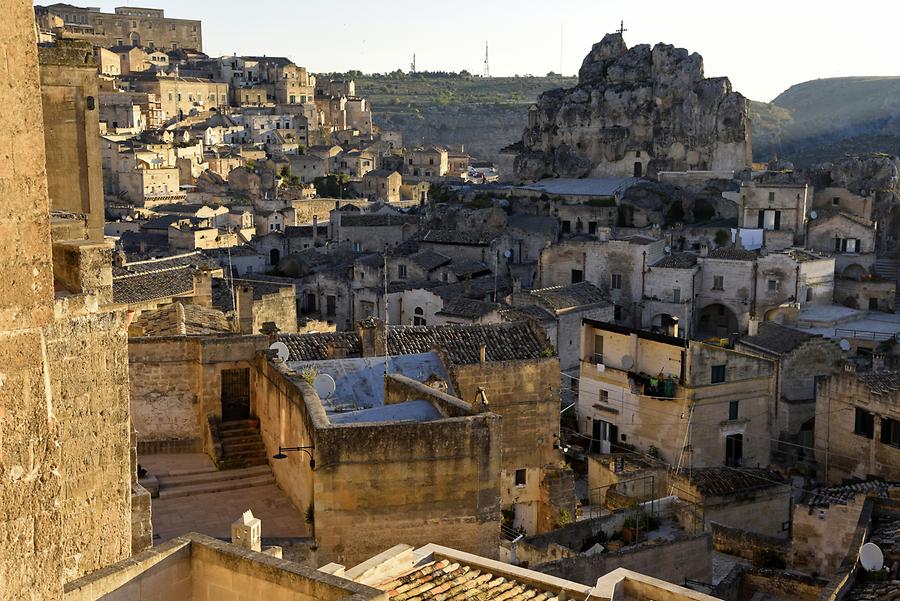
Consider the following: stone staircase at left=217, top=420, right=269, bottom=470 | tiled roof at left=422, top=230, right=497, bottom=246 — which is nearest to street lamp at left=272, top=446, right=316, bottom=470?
stone staircase at left=217, top=420, right=269, bottom=470

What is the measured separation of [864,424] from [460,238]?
2425 cm

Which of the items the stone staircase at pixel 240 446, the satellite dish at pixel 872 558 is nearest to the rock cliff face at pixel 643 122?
the satellite dish at pixel 872 558

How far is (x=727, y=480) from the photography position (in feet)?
70.9

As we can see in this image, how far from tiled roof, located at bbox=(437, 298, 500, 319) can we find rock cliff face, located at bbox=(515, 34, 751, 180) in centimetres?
2556

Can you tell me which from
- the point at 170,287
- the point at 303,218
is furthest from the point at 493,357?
the point at 303,218

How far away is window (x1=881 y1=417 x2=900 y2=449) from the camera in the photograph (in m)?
23.1

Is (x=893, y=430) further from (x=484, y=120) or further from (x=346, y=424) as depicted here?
(x=484, y=120)

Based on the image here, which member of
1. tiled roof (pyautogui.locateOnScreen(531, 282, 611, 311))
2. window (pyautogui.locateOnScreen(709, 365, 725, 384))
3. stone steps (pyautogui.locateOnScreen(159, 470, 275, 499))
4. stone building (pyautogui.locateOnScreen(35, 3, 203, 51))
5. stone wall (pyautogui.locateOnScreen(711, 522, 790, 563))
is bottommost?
stone wall (pyautogui.locateOnScreen(711, 522, 790, 563))

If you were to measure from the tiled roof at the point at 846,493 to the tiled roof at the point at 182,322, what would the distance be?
414 inches

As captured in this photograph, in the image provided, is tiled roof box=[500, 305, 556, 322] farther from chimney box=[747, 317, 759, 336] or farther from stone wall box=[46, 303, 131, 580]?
stone wall box=[46, 303, 131, 580]

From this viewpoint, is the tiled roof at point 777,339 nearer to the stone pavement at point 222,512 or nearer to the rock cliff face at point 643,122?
the stone pavement at point 222,512

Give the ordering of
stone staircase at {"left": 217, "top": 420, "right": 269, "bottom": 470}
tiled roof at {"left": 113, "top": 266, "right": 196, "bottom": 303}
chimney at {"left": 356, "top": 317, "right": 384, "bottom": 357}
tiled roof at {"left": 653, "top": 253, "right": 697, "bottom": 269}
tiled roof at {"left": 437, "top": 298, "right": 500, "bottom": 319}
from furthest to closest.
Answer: tiled roof at {"left": 653, "top": 253, "right": 697, "bottom": 269}
tiled roof at {"left": 437, "top": 298, "right": 500, "bottom": 319}
tiled roof at {"left": 113, "top": 266, "right": 196, "bottom": 303}
chimney at {"left": 356, "top": 317, "right": 384, "bottom": 357}
stone staircase at {"left": 217, "top": 420, "right": 269, "bottom": 470}

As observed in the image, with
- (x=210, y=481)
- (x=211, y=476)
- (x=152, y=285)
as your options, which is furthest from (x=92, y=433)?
(x=152, y=285)

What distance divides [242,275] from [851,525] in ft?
113
